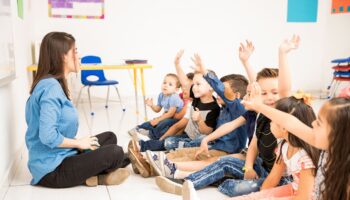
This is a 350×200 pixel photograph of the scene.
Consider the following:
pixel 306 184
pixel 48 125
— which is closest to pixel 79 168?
pixel 48 125

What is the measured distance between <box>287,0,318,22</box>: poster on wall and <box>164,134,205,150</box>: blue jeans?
425 cm

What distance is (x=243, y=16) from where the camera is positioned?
5.99 meters

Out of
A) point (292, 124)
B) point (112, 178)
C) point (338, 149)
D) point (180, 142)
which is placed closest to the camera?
point (338, 149)

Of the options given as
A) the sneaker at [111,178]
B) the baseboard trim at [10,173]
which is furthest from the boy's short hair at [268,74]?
the baseboard trim at [10,173]

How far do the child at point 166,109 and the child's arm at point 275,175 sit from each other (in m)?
1.41

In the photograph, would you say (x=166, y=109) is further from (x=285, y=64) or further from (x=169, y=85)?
(x=285, y=64)

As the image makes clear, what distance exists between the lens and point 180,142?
8.81ft

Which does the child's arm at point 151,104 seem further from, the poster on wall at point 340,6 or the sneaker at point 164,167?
the poster on wall at point 340,6

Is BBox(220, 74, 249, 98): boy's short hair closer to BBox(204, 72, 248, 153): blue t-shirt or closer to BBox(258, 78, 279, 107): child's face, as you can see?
BBox(204, 72, 248, 153): blue t-shirt

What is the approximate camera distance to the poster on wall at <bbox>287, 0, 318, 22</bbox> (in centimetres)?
620

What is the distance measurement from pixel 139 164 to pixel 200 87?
2.29ft

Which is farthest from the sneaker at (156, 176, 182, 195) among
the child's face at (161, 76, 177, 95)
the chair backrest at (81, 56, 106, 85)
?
the chair backrest at (81, 56, 106, 85)

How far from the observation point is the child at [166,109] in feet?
10.1

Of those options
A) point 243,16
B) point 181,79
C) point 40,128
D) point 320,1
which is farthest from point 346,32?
point 40,128
